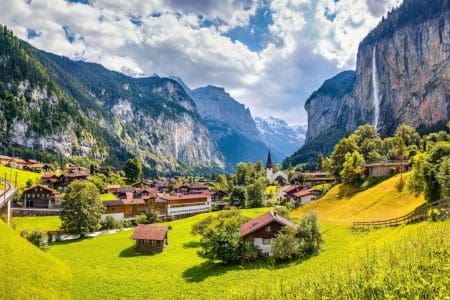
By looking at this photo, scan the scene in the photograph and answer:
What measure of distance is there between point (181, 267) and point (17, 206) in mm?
62409

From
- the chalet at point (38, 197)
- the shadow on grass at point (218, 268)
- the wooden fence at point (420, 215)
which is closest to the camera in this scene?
the wooden fence at point (420, 215)

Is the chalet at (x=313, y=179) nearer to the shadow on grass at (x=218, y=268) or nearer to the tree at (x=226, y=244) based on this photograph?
the tree at (x=226, y=244)

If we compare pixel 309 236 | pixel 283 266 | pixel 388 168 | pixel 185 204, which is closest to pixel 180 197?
pixel 185 204

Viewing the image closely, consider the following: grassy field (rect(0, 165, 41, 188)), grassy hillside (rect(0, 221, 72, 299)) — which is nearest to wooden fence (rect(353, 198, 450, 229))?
grassy hillside (rect(0, 221, 72, 299))

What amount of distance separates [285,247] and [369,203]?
32.3m

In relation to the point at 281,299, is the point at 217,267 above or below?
below

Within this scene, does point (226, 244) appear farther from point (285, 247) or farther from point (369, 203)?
point (369, 203)

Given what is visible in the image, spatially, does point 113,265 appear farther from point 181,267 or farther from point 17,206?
point 17,206

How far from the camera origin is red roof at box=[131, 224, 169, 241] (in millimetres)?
61969

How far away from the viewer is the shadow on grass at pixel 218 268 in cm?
4567

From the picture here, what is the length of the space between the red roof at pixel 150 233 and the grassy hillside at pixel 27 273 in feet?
42.7

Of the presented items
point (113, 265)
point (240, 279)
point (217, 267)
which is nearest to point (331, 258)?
point (240, 279)

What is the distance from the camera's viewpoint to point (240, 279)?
42500 mm

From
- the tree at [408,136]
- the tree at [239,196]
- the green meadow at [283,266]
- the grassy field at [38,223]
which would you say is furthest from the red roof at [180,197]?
the tree at [408,136]
